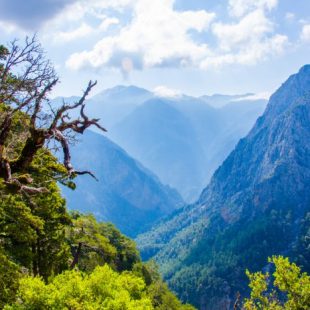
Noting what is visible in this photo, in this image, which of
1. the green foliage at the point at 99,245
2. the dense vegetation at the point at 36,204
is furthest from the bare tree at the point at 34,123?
the green foliage at the point at 99,245

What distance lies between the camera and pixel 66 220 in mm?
44812

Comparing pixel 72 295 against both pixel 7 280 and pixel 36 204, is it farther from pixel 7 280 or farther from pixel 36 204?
pixel 36 204

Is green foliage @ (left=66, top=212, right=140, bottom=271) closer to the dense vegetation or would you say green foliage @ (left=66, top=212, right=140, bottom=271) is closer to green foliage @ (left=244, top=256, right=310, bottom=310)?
the dense vegetation

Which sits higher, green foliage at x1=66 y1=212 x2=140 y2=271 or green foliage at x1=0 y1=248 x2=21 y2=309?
green foliage at x1=66 y1=212 x2=140 y2=271

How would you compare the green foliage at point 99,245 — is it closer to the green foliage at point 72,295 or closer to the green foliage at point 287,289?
the green foliage at point 72,295

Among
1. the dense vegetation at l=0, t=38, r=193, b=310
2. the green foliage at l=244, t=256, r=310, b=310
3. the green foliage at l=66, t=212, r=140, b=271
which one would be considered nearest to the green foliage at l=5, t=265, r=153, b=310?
the dense vegetation at l=0, t=38, r=193, b=310

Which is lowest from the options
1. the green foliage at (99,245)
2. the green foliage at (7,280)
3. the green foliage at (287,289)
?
the green foliage at (7,280)

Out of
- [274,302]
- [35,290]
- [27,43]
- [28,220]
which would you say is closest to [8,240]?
[28,220]

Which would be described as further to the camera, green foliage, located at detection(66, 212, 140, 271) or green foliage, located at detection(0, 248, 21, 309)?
green foliage, located at detection(66, 212, 140, 271)

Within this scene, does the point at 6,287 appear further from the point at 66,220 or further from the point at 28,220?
the point at 66,220

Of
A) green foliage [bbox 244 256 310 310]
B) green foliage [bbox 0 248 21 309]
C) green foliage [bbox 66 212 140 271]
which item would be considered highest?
green foliage [bbox 66 212 140 271]

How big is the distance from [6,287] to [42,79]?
12.8 meters

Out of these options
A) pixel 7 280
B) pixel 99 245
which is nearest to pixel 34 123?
pixel 7 280

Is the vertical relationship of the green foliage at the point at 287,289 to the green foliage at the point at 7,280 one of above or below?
above
